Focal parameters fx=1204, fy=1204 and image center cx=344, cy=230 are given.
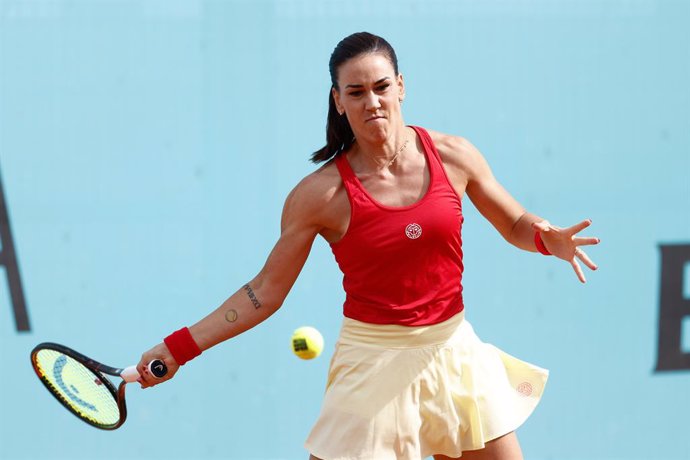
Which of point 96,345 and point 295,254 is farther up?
point 295,254

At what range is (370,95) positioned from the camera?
3.16m

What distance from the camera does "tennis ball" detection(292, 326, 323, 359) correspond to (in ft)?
14.6

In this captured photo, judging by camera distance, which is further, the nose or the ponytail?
the ponytail

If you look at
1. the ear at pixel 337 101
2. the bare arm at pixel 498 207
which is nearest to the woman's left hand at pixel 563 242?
the bare arm at pixel 498 207

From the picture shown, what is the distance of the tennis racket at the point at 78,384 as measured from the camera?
339 centimetres

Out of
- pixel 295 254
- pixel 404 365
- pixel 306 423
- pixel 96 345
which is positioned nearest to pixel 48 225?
pixel 96 345

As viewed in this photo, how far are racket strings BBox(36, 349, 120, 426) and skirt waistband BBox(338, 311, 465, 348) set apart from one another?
769 millimetres

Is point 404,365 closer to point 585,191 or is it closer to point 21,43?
point 585,191

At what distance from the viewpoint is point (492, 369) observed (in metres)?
3.28

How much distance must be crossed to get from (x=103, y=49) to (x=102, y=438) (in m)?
1.50

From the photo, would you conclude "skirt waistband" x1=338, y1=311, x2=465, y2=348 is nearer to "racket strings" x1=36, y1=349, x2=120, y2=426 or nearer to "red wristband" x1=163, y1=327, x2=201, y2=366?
"red wristband" x1=163, y1=327, x2=201, y2=366

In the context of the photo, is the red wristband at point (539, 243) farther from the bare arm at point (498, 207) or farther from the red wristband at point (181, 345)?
the red wristband at point (181, 345)

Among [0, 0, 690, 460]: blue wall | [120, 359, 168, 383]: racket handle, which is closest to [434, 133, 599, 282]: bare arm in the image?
[120, 359, 168, 383]: racket handle

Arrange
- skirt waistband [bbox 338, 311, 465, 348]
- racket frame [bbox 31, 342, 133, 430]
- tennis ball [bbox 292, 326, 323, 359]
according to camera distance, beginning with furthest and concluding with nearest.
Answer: tennis ball [bbox 292, 326, 323, 359] < racket frame [bbox 31, 342, 133, 430] < skirt waistband [bbox 338, 311, 465, 348]
